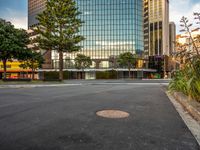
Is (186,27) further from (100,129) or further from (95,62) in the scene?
(95,62)

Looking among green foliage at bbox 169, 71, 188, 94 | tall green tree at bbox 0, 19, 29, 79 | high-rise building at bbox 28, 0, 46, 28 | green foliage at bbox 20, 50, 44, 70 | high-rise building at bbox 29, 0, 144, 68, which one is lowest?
green foliage at bbox 169, 71, 188, 94

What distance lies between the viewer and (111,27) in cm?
7388

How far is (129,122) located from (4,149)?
2943mm

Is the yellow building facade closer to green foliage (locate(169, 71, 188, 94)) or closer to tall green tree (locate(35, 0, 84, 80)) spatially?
tall green tree (locate(35, 0, 84, 80))

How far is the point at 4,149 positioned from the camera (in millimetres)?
3168

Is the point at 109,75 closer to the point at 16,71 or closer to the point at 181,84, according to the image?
the point at 16,71

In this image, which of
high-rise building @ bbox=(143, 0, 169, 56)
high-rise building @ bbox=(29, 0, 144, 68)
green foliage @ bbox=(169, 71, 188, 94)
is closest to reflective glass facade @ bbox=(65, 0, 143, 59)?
high-rise building @ bbox=(29, 0, 144, 68)

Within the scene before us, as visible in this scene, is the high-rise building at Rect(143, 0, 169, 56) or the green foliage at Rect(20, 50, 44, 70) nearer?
the green foliage at Rect(20, 50, 44, 70)

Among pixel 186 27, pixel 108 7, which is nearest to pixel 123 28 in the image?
pixel 108 7

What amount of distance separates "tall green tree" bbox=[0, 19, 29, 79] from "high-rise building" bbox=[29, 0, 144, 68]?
1737 inches

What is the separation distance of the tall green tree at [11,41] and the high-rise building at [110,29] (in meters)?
44.1

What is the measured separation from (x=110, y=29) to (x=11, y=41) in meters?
51.7

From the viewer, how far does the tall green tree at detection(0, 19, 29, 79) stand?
26.3m

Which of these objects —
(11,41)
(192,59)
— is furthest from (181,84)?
(11,41)
